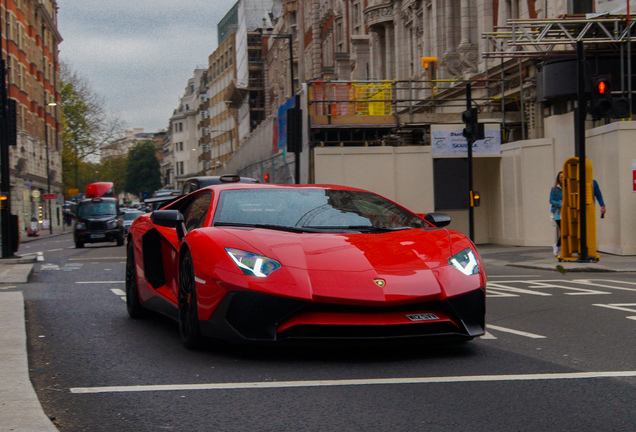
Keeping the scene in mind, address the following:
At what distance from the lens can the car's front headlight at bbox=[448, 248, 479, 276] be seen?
19.6 ft

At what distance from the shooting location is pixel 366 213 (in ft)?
22.6

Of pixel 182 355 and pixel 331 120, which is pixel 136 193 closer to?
pixel 331 120

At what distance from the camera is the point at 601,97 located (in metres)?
15.9

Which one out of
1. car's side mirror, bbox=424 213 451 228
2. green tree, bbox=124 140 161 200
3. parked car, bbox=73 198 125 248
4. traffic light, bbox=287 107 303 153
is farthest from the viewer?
green tree, bbox=124 140 161 200

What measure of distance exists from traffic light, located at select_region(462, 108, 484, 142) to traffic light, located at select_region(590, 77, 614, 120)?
190 inches

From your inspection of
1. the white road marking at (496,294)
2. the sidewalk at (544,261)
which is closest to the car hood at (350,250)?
the white road marking at (496,294)

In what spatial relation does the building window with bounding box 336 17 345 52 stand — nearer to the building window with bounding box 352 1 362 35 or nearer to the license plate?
the building window with bounding box 352 1 362 35

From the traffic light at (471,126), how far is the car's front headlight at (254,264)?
50.7ft

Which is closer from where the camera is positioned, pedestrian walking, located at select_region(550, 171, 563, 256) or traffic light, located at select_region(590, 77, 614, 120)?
traffic light, located at select_region(590, 77, 614, 120)

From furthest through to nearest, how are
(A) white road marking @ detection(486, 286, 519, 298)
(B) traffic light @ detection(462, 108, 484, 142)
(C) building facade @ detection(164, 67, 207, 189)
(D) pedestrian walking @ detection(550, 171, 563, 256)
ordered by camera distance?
(C) building facade @ detection(164, 67, 207, 189) < (B) traffic light @ detection(462, 108, 484, 142) < (D) pedestrian walking @ detection(550, 171, 563, 256) < (A) white road marking @ detection(486, 286, 519, 298)

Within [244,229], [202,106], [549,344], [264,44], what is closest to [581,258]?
[549,344]

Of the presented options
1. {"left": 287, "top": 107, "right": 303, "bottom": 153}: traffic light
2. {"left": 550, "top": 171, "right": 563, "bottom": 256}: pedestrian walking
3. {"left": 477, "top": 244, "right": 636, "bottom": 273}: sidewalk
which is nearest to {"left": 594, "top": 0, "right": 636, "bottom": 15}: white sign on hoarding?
{"left": 550, "top": 171, "right": 563, "bottom": 256}: pedestrian walking

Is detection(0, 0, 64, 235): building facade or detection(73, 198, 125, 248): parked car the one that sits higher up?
detection(0, 0, 64, 235): building facade

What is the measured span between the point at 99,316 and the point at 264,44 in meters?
93.9
